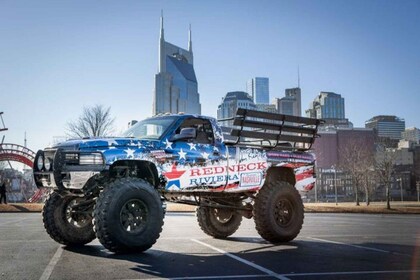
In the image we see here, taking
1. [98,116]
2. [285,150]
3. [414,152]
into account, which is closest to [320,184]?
[414,152]

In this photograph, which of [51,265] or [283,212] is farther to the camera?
[283,212]

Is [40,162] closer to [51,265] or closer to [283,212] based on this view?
[51,265]

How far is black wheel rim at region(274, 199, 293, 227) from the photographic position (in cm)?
1031

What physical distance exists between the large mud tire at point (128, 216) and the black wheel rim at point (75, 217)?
5.76 feet

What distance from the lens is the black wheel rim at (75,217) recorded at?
918 cm

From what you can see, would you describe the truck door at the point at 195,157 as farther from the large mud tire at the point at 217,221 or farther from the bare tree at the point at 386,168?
the bare tree at the point at 386,168

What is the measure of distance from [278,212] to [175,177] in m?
2.86

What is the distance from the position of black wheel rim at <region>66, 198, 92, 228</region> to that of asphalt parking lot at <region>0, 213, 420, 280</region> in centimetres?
48

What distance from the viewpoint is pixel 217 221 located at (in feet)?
36.9

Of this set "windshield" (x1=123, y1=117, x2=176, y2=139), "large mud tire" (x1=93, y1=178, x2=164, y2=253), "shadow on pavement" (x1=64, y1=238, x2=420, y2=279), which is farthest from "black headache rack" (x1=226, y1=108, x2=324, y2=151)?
"large mud tire" (x1=93, y1=178, x2=164, y2=253)

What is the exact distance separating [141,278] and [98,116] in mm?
36736

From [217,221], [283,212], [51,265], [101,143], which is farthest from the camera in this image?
[217,221]

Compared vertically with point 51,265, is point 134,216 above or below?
above

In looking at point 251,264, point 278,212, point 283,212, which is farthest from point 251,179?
point 251,264
